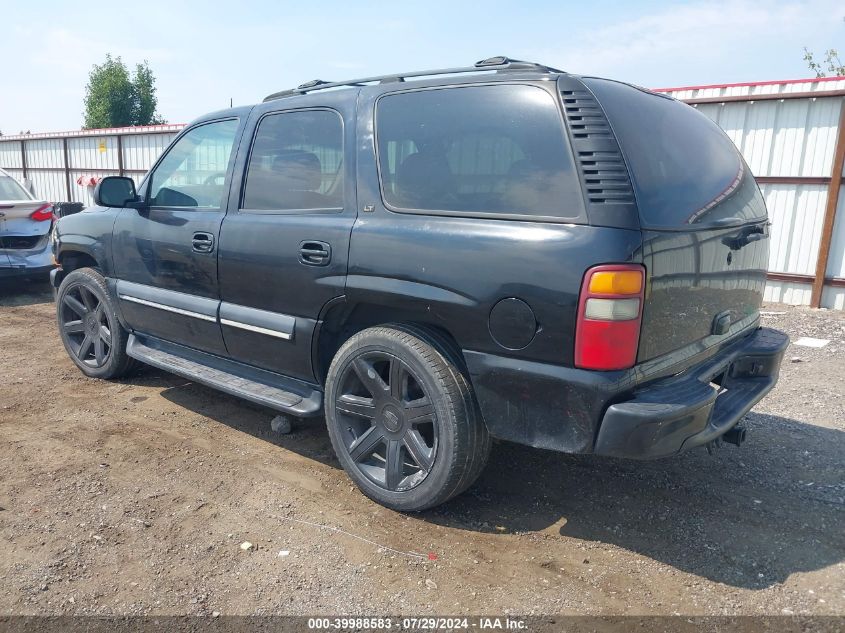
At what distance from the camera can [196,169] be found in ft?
13.2

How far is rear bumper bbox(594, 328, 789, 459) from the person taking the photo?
2.34m

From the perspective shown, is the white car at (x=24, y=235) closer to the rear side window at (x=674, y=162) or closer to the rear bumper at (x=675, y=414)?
the rear side window at (x=674, y=162)

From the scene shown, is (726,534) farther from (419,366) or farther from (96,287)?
(96,287)

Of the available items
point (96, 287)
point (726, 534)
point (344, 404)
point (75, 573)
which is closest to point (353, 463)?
point (344, 404)

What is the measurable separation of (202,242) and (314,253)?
97 cm

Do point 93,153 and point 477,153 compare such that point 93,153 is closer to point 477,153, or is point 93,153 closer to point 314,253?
point 314,253

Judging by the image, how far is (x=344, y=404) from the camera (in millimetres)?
3113

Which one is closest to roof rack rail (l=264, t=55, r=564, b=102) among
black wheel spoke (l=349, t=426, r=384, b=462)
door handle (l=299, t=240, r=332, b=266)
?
door handle (l=299, t=240, r=332, b=266)

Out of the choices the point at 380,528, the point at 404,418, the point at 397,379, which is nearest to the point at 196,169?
the point at 397,379

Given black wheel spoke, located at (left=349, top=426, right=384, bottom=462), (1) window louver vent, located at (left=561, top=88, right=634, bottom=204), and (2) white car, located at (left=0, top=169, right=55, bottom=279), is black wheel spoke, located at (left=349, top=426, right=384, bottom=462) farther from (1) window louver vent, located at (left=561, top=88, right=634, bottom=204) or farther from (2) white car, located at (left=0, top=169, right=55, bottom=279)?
(2) white car, located at (left=0, top=169, right=55, bottom=279)

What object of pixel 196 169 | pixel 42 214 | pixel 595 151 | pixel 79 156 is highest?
pixel 79 156

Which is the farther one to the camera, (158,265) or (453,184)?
(158,265)

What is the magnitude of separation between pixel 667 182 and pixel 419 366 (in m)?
1.29

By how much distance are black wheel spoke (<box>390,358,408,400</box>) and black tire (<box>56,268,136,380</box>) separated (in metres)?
2.67
